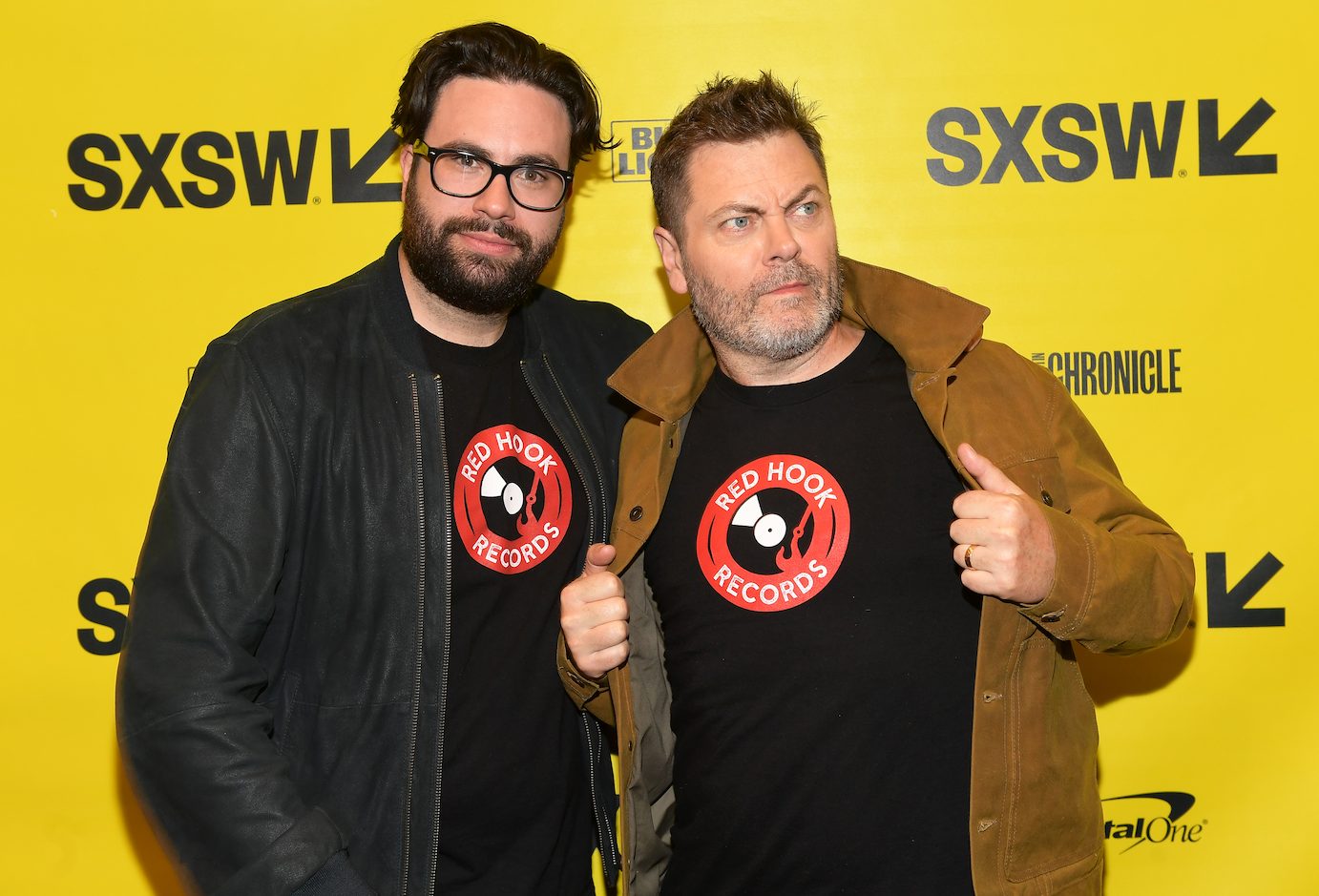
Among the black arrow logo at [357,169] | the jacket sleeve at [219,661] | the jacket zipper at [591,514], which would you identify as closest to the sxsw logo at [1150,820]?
the jacket zipper at [591,514]

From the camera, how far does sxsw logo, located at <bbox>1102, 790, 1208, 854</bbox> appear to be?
251 centimetres

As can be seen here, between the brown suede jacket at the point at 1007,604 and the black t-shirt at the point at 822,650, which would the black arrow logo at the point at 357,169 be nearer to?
the brown suede jacket at the point at 1007,604

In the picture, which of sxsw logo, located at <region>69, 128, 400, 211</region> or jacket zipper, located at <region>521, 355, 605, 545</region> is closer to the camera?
jacket zipper, located at <region>521, 355, 605, 545</region>

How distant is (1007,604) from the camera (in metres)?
1.64

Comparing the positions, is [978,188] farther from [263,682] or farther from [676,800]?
[263,682]

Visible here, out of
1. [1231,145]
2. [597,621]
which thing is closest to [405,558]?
[597,621]

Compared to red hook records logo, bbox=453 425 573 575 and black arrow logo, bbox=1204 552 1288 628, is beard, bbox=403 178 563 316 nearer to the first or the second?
red hook records logo, bbox=453 425 573 575

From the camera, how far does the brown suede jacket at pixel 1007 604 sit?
63.2 inches

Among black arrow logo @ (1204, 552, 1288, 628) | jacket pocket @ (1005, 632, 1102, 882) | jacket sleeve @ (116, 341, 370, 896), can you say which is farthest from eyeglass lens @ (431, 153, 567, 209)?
black arrow logo @ (1204, 552, 1288, 628)

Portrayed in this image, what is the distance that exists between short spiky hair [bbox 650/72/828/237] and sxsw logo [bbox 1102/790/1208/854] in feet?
5.42

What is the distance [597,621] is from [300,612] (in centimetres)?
51

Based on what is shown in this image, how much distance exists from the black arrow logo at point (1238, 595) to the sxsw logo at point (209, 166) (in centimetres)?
214

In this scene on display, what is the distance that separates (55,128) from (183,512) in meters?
1.39

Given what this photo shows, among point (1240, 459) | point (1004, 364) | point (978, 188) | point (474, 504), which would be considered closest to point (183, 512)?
point (474, 504)
